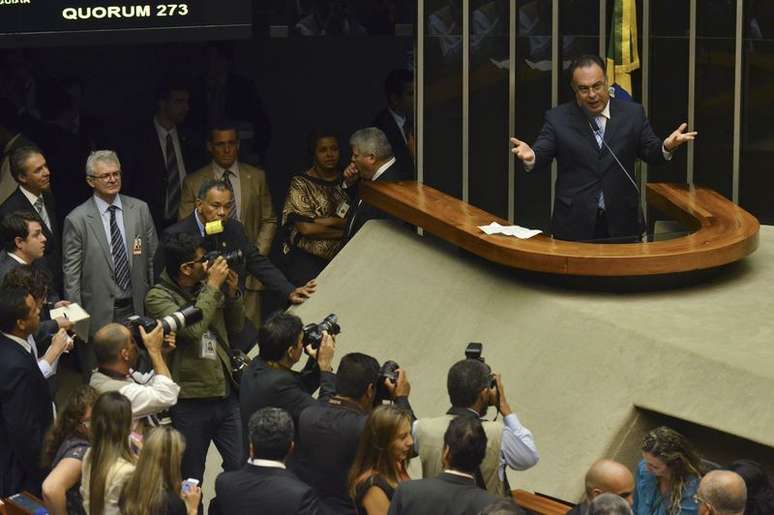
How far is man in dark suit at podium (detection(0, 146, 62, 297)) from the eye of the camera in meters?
11.0

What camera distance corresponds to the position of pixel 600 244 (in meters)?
10.8

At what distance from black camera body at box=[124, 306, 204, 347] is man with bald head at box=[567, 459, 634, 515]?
103 inches

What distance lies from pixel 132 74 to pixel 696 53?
15.3 feet

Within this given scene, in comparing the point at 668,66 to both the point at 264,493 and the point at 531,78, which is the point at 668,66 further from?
the point at 264,493

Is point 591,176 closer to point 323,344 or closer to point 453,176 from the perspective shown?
point 453,176

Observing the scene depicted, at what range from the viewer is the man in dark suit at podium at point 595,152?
1116 centimetres

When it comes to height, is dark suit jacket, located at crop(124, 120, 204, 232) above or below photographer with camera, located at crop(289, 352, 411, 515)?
above

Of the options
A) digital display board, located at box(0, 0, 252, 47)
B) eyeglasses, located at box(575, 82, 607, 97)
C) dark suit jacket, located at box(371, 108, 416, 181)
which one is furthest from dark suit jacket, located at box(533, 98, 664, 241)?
digital display board, located at box(0, 0, 252, 47)

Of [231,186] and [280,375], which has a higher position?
[231,186]

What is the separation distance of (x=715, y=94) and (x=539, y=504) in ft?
17.8

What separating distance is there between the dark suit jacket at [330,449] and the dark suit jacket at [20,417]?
156cm

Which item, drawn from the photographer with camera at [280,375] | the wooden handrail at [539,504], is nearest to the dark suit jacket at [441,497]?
the wooden handrail at [539,504]

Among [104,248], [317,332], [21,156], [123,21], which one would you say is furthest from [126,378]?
[123,21]

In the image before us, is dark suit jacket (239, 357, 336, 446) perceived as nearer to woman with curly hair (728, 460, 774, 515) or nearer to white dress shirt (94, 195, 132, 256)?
woman with curly hair (728, 460, 774, 515)
